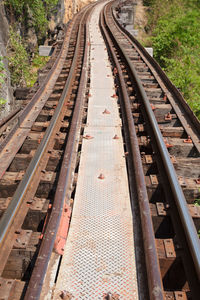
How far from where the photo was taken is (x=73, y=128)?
4.38 metres

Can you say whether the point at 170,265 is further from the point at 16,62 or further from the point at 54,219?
the point at 16,62

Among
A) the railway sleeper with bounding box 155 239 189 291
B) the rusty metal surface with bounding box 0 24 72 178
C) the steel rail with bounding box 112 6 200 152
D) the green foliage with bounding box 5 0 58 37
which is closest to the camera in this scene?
the railway sleeper with bounding box 155 239 189 291

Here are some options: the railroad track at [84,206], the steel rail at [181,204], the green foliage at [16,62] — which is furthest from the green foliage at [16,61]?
the steel rail at [181,204]

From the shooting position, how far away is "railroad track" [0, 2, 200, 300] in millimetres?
2152

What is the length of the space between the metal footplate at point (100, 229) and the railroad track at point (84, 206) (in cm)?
1

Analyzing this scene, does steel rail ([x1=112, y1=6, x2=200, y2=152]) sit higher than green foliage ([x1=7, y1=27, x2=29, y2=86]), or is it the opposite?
green foliage ([x1=7, y1=27, x2=29, y2=86])

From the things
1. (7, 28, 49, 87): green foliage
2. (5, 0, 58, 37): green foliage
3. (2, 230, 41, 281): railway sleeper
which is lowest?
(2, 230, 41, 281): railway sleeper

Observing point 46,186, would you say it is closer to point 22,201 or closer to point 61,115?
point 22,201

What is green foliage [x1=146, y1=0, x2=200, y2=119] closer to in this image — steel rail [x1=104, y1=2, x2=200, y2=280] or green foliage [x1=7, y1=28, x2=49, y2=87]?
steel rail [x1=104, y1=2, x2=200, y2=280]

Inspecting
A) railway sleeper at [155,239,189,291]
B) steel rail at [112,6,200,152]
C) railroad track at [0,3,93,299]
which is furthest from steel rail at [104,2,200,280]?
railroad track at [0,3,93,299]

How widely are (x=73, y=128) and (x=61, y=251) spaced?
2.30m

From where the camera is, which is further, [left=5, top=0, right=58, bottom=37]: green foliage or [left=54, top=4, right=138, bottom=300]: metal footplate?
[left=5, top=0, right=58, bottom=37]: green foliage

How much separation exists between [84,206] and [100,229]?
39 cm

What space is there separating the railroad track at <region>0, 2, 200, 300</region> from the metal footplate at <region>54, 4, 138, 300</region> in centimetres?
1
